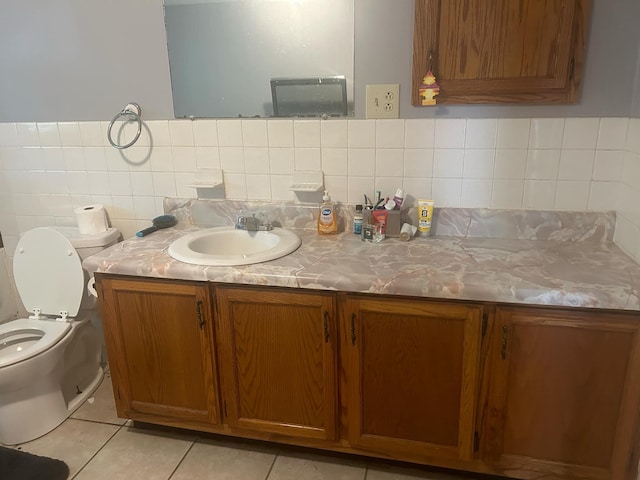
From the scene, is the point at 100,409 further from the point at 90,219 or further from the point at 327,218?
the point at 327,218

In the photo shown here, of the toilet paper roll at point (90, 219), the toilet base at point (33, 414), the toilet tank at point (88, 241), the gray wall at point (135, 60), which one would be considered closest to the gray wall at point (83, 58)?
the gray wall at point (135, 60)

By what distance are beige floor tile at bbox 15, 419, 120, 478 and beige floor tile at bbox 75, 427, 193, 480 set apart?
0.13 ft

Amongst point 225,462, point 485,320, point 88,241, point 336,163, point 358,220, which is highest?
point 336,163

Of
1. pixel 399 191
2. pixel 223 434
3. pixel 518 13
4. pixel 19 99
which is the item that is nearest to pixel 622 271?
pixel 399 191

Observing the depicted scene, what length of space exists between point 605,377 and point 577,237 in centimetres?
59

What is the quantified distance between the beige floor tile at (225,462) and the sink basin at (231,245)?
0.79m

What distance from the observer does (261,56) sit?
2.01 meters

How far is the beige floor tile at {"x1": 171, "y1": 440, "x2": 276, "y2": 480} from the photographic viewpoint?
1.86 meters

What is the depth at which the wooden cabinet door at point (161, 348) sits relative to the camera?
1805 mm

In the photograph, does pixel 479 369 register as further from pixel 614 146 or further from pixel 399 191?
pixel 614 146

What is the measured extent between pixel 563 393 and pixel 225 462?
1.26 meters

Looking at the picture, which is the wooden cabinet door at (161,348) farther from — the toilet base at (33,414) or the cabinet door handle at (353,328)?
the cabinet door handle at (353,328)

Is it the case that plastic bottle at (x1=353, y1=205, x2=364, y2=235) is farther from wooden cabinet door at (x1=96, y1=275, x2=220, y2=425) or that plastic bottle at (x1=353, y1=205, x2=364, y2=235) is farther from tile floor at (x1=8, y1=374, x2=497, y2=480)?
tile floor at (x1=8, y1=374, x2=497, y2=480)

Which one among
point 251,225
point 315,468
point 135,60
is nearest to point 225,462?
point 315,468
